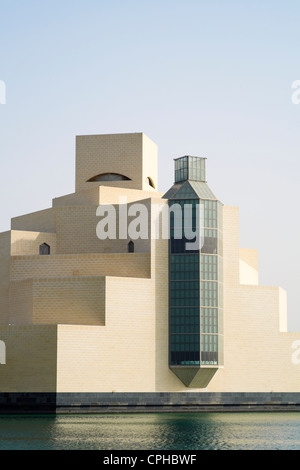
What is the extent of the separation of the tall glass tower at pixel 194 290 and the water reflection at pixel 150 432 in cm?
450

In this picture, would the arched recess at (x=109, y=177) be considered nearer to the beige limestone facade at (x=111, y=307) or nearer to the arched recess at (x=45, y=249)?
the beige limestone facade at (x=111, y=307)

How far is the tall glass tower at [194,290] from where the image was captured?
65.6m

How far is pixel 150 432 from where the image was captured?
4838 centimetres

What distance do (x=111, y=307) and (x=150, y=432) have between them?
16568 mm

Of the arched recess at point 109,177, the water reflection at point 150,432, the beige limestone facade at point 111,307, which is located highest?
the arched recess at point 109,177

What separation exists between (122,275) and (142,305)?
10.0ft

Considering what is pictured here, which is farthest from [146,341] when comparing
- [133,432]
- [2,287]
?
[133,432]

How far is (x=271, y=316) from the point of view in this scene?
228 ft

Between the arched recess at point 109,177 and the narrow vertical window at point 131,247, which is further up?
the arched recess at point 109,177

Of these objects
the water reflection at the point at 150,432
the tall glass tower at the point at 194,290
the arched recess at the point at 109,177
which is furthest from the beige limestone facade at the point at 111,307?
the water reflection at the point at 150,432

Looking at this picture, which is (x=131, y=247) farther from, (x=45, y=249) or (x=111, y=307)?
(x=111, y=307)

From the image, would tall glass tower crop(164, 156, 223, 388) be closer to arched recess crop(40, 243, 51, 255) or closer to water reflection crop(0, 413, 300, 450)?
water reflection crop(0, 413, 300, 450)

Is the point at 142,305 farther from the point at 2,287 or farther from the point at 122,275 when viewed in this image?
the point at 2,287

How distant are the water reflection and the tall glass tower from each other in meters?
4.50
